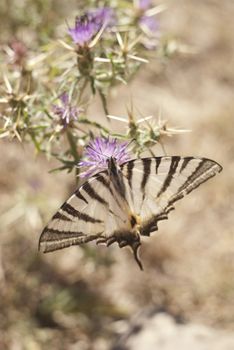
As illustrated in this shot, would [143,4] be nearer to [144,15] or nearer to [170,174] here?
[144,15]

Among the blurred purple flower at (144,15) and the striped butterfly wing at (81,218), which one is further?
the blurred purple flower at (144,15)

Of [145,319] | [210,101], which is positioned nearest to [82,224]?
[145,319]

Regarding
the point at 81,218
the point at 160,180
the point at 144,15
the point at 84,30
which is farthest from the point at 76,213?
the point at 144,15

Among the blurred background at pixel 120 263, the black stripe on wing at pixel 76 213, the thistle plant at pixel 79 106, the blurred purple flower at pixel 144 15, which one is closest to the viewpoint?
the black stripe on wing at pixel 76 213

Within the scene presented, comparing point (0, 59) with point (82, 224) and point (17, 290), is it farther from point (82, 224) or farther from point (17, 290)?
point (17, 290)

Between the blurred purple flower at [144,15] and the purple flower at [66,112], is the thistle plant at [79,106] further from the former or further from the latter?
the blurred purple flower at [144,15]

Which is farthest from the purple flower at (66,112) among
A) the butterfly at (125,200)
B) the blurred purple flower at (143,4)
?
the blurred purple flower at (143,4)

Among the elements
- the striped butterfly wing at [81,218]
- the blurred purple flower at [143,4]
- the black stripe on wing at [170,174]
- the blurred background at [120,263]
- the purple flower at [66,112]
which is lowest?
the blurred background at [120,263]
